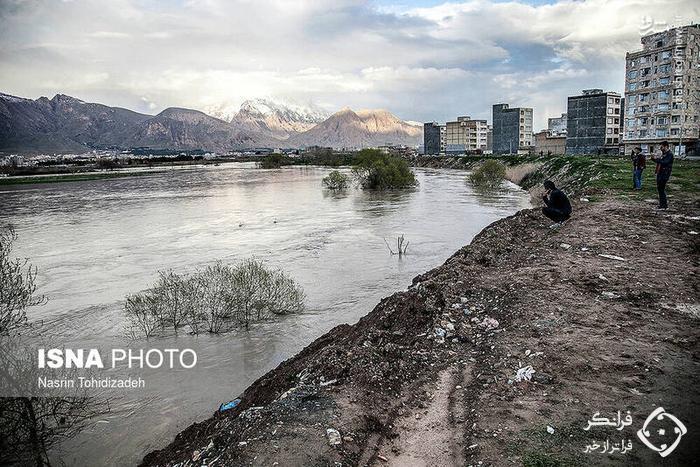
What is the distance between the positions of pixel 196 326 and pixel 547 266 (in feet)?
34.9

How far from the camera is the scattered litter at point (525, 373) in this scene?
690 cm

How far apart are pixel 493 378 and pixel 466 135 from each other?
175m

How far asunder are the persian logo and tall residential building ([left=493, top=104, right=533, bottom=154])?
145 meters

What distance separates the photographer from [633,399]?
19.7 feet

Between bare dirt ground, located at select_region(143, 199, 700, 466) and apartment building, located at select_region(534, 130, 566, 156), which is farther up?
apartment building, located at select_region(534, 130, 566, 156)

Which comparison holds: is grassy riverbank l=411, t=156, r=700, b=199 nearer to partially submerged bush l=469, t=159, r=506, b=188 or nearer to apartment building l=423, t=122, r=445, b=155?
partially submerged bush l=469, t=159, r=506, b=188

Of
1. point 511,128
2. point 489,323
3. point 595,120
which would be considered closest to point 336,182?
point 489,323

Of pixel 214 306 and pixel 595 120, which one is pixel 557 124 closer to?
pixel 595 120

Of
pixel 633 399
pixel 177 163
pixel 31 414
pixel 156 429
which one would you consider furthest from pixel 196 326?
pixel 177 163

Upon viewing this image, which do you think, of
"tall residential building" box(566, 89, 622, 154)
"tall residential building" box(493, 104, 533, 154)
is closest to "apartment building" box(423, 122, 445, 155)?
"tall residential building" box(493, 104, 533, 154)

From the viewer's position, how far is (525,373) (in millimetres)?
7043

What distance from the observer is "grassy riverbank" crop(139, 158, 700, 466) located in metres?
5.58

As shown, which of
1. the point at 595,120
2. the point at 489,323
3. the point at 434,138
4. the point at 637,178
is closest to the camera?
the point at 489,323

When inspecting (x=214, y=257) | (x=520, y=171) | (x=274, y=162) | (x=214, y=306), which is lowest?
(x=214, y=257)
